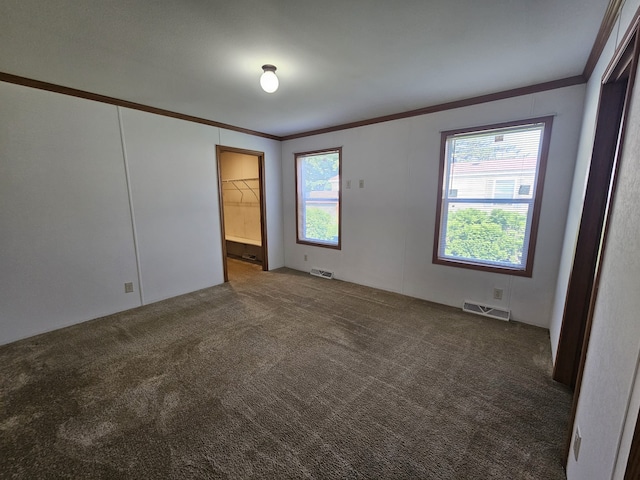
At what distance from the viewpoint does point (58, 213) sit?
2.71 meters

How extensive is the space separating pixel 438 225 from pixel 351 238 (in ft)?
4.40

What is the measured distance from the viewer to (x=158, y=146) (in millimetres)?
3381

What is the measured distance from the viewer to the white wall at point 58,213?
8.08 feet

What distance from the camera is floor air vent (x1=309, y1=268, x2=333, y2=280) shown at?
4555 mm

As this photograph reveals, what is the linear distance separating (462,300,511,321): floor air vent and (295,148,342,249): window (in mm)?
2038

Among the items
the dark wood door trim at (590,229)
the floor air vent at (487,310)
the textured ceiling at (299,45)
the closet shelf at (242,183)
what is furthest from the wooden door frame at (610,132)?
the closet shelf at (242,183)

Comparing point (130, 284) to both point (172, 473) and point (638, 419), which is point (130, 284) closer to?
point (172, 473)

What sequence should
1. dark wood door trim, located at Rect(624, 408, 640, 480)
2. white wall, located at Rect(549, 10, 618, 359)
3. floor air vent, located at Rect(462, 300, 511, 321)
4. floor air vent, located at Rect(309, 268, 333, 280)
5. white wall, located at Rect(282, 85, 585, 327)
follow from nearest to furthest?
dark wood door trim, located at Rect(624, 408, 640, 480) → white wall, located at Rect(549, 10, 618, 359) → white wall, located at Rect(282, 85, 585, 327) → floor air vent, located at Rect(462, 300, 511, 321) → floor air vent, located at Rect(309, 268, 333, 280)

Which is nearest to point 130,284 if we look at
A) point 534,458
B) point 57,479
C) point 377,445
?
point 57,479

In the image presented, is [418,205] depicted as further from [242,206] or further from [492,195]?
[242,206]

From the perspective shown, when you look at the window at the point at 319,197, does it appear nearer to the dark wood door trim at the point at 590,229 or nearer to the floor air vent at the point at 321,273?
the floor air vent at the point at 321,273

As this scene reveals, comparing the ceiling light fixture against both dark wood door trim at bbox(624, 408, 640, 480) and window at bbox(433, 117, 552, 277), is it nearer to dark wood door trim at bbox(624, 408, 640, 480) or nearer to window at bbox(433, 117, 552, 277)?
window at bbox(433, 117, 552, 277)

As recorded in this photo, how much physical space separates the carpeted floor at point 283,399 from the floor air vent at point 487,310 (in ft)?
0.40

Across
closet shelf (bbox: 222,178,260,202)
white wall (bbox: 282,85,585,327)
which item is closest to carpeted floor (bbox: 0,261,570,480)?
white wall (bbox: 282,85,585,327)
